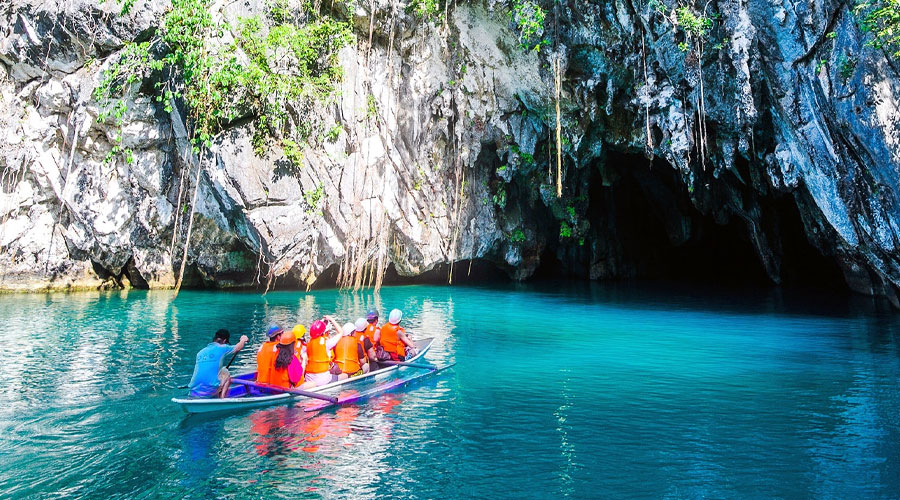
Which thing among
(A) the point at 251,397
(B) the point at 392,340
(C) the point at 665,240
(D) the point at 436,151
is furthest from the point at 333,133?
(C) the point at 665,240

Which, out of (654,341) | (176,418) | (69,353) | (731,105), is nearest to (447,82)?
(731,105)

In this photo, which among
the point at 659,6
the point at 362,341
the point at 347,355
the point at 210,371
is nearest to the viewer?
the point at 210,371

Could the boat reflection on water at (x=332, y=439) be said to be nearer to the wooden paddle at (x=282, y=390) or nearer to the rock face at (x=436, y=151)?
the wooden paddle at (x=282, y=390)

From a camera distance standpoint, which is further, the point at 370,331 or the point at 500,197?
the point at 500,197

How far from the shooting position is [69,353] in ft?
40.3

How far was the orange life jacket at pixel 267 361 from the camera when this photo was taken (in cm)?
914

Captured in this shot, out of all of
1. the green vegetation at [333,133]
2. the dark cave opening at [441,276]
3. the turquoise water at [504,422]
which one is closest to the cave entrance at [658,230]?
the dark cave opening at [441,276]

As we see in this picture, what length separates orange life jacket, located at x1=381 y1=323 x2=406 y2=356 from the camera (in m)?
11.1

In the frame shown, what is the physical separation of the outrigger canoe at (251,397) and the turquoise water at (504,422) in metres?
0.17

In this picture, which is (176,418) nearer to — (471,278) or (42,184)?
(42,184)

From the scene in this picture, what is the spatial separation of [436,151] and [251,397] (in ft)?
57.2

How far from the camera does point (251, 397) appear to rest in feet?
28.7

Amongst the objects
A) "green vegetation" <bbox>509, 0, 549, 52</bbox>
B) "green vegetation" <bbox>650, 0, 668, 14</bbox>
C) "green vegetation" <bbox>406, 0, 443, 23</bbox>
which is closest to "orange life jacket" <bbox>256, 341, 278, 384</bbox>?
"green vegetation" <bbox>650, 0, 668, 14</bbox>

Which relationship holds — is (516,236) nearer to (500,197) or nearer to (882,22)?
(500,197)
